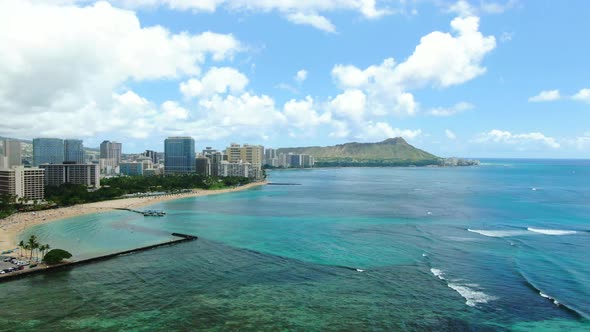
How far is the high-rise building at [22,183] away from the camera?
243 ft

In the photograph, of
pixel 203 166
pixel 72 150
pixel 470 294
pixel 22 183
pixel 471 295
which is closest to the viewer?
pixel 471 295

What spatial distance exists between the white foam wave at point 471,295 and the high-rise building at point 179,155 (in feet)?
478

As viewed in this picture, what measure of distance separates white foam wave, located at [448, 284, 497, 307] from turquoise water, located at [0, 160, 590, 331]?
13cm

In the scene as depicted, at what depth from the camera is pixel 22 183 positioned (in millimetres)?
75750

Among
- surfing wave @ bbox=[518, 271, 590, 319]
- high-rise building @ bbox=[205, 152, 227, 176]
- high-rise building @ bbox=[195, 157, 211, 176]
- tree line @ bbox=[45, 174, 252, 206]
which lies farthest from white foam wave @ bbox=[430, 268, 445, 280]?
high-rise building @ bbox=[205, 152, 227, 176]

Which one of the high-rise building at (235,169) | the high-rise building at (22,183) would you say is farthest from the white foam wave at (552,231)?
the high-rise building at (235,169)

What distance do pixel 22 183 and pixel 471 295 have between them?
7721 centimetres

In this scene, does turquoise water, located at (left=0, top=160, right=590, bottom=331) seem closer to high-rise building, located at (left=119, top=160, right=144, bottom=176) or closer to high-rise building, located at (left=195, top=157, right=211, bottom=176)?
high-rise building, located at (left=195, top=157, right=211, bottom=176)

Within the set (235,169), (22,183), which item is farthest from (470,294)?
(235,169)

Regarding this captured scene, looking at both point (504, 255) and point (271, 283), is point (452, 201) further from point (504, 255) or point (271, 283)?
point (271, 283)

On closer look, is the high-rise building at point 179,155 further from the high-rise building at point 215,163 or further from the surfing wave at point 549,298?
the surfing wave at point 549,298

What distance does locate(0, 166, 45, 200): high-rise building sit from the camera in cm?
7400

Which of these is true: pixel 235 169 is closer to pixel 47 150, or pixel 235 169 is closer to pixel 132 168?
pixel 132 168

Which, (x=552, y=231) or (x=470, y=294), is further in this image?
(x=552, y=231)
